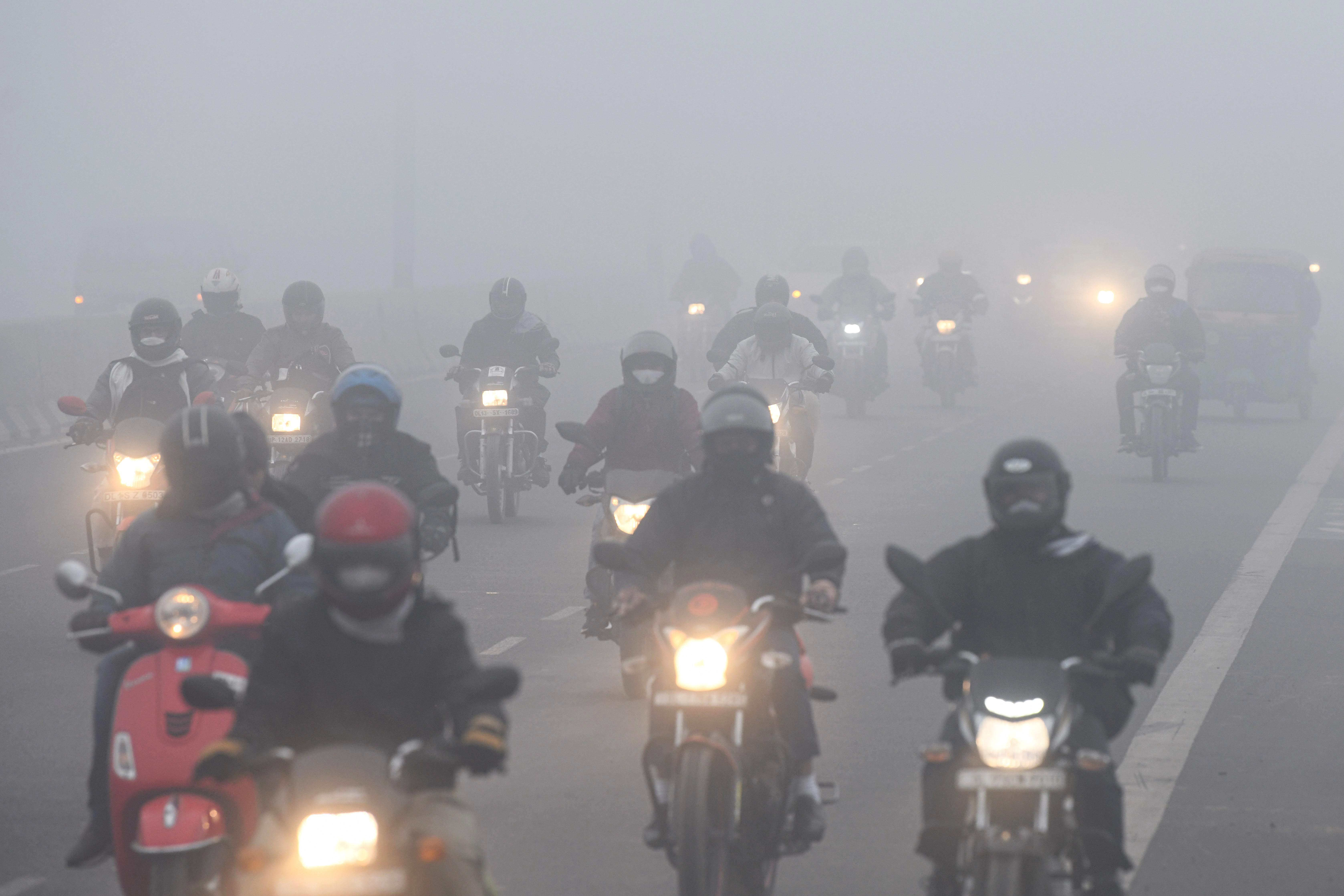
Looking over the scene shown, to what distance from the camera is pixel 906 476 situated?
2134 centimetres

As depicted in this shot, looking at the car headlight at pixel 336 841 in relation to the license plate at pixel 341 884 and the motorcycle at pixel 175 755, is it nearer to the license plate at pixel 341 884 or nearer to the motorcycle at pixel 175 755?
the license plate at pixel 341 884

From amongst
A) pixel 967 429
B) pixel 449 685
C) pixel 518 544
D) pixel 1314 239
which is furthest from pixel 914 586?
pixel 1314 239

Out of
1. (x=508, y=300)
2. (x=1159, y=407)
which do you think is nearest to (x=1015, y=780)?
(x=508, y=300)

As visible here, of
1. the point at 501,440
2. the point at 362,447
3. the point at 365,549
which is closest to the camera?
the point at 365,549

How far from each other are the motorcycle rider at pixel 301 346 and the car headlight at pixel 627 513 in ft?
17.9

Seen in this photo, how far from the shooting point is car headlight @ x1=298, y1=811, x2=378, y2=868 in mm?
4793

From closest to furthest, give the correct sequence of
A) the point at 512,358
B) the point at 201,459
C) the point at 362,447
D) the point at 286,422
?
1. the point at 201,459
2. the point at 362,447
3. the point at 286,422
4. the point at 512,358

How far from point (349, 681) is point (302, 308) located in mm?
11165

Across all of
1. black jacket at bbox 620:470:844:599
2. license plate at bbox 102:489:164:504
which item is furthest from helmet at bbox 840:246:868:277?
black jacket at bbox 620:470:844:599

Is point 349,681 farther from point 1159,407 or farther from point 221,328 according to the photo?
point 1159,407

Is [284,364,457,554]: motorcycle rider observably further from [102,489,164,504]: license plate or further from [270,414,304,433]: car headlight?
[270,414,304,433]: car headlight

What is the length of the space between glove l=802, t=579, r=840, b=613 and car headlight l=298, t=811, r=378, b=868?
235 cm

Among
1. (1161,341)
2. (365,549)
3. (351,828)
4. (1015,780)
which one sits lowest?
(1161,341)

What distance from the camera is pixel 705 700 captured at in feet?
21.6
